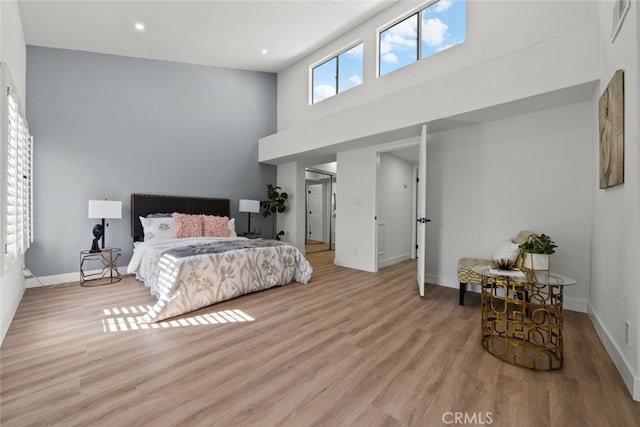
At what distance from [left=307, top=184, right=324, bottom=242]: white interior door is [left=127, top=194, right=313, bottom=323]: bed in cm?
377

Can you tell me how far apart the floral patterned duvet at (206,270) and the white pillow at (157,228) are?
0.17 meters

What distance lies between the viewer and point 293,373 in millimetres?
1715

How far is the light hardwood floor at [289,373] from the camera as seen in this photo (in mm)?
1367

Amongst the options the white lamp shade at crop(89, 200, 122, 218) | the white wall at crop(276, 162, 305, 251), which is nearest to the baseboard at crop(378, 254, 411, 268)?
the white wall at crop(276, 162, 305, 251)

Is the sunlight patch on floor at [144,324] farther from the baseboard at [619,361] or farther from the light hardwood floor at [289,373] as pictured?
the baseboard at [619,361]

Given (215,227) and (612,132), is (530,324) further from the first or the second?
(215,227)

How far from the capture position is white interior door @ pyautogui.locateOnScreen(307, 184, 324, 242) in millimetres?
8617

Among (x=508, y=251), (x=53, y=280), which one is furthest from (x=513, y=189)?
(x=53, y=280)

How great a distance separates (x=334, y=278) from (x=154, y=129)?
3969 millimetres

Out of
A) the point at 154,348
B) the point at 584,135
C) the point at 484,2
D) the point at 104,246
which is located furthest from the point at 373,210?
the point at 104,246

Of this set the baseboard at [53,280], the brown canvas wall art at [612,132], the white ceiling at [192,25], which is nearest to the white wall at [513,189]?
the brown canvas wall art at [612,132]

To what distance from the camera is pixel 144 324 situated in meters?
2.45

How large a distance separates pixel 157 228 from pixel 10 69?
239cm

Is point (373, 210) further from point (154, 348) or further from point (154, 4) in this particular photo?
point (154, 4)
